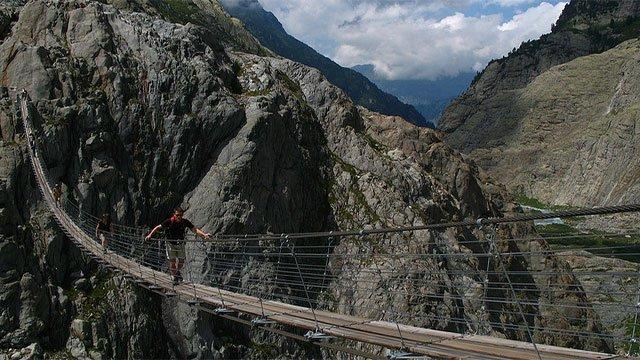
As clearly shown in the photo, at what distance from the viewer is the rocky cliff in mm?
24250

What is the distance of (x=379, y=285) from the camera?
109 feet

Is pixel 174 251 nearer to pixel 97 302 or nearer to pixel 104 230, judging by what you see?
pixel 104 230

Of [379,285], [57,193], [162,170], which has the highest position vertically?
[162,170]

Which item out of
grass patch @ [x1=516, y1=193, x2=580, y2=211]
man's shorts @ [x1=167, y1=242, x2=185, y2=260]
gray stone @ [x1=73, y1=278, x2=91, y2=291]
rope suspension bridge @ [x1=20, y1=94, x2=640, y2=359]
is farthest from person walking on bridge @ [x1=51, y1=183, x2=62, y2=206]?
grass patch @ [x1=516, y1=193, x2=580, y2=211]

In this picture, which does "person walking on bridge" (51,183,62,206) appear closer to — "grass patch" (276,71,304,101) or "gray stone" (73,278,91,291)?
Result: "gray stone" (73,278,91,291)

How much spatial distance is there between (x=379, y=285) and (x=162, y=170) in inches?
581

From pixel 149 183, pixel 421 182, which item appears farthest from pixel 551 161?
pixel 149 183

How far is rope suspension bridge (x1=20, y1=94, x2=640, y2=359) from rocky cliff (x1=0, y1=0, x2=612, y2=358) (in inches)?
26.5

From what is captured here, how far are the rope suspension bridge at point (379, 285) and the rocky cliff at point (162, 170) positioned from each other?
0.67 m

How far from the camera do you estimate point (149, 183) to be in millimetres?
31172

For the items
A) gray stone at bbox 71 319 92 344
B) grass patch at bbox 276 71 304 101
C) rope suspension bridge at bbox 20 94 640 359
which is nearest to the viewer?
rope suspension bridge at bbox 20 94 640 359

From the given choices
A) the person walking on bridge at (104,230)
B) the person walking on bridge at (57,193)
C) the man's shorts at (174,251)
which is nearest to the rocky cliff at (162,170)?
the person walking on bridge at (57,193)

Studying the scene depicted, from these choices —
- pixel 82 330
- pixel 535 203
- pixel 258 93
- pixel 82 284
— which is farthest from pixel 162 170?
pixel 535 203

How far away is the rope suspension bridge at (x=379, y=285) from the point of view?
311 inches
